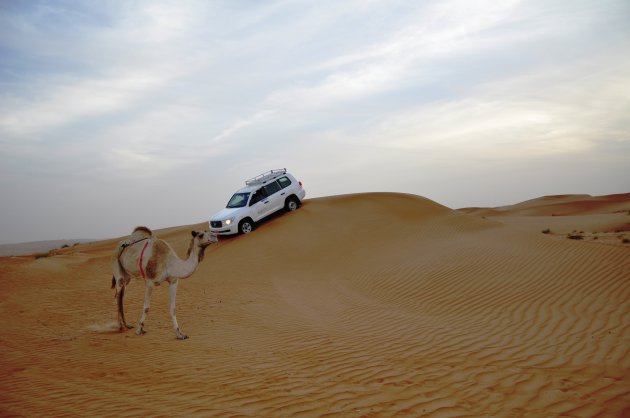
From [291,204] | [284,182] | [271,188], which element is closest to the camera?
[271,188]

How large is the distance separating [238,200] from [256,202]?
1.00 meters

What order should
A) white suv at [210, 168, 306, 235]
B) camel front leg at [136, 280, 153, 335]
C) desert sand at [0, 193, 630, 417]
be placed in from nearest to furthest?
1. desert sand at [0, 193, 630, 417]
2. camel front leg at [136, 280, 153, 335]
3. white suv at [210, 168, 306, 235]

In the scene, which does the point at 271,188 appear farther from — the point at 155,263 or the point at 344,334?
the point at 344,334

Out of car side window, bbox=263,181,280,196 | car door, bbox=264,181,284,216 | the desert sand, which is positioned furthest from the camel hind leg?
car side window, bbox=263,181,280,196

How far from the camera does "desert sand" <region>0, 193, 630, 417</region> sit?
570cm

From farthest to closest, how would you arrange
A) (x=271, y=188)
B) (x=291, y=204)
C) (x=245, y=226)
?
(x=291, y=204) → (x=271, y=188) → (x=245, y=226)

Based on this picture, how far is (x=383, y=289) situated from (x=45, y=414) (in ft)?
35.6

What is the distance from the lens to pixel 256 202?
74.1 feet

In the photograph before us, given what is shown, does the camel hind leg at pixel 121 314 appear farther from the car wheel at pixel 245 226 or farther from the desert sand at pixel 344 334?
the car wheel at pixel 245 226

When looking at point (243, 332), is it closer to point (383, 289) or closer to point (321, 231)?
point (383, 289)

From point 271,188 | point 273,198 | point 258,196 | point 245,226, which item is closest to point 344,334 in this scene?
point 245,226

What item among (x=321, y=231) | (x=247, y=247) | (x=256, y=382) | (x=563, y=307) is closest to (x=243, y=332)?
(x=256, y=382)

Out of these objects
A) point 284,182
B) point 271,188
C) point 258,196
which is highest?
point 284,182

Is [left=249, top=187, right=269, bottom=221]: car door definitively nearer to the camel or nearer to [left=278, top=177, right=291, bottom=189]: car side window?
[left=278, top=177, right=291, bottom=189]: car side window
